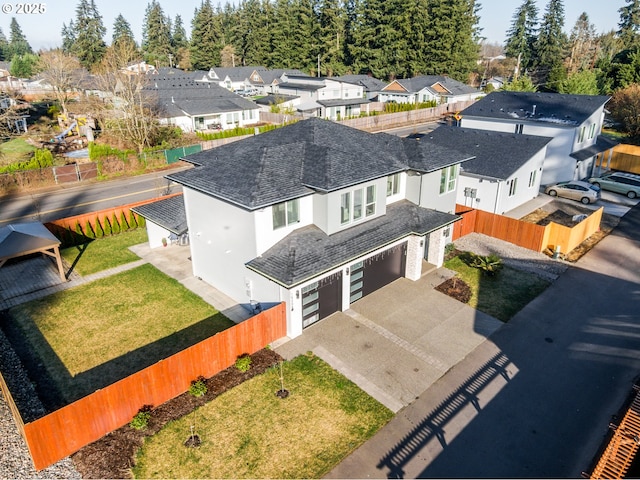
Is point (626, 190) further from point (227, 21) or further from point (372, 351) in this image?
point (227, 21)

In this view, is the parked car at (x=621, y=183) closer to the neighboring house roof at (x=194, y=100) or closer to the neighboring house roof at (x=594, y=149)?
the neighboring house roof at (x=594, y=149)

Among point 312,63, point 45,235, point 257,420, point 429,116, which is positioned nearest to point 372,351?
point 257,420

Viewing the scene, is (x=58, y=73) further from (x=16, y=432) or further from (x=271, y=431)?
(x=271, y=431)

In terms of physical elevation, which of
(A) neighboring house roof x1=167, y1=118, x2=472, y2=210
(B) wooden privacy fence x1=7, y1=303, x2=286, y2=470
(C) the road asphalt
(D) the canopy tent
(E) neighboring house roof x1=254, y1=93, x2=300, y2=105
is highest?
(A) neighboring house roof x1=167, y1=118, x2=472, y2=210

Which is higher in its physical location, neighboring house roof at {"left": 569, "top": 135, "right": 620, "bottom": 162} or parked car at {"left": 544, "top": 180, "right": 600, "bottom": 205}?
neighboring house roof at {"left": 569, "top": 135, "right": 620, "bottom": 162}

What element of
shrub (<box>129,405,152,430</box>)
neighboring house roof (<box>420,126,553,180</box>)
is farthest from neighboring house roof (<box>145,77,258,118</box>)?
shrub (<box>129,405,152,430</box>)

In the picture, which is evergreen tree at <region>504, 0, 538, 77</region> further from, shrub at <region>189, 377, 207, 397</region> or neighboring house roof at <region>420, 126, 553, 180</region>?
shrub at <region>189, 377, 207, 397</region>

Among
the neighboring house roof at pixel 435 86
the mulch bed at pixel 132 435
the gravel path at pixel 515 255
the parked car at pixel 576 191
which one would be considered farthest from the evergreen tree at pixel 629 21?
the mulch bed at pixel 132 435
